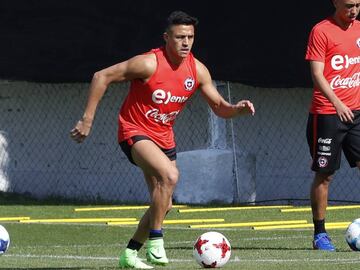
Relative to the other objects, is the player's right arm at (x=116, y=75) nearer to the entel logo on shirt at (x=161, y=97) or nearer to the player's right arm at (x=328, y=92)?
the entel logo on shirt at (x=161, y=97)

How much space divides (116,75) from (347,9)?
8.16 feet

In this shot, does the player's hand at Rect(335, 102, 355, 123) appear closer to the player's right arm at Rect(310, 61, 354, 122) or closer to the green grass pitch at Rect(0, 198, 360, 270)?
the player's right arm at Rect(310, 61, 354, 122)

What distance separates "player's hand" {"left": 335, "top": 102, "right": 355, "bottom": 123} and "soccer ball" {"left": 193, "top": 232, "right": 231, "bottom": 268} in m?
1.76

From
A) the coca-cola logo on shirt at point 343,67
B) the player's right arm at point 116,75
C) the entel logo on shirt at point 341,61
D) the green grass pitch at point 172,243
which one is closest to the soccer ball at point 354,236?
the green grass pitch at point 172,243

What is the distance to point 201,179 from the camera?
17.5 meters

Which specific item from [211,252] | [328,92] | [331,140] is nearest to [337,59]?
[328,92]

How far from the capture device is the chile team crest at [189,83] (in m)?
9.39

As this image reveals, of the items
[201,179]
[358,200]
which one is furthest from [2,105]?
[358,200]

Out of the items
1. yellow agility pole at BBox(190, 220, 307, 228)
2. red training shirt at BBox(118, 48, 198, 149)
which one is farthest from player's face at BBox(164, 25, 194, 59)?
yellow agility pole at BBox(190, 220, 307, 228)

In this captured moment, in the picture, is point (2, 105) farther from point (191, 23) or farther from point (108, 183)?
point (191, 23)

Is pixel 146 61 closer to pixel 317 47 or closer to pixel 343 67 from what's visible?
pixel 317 47

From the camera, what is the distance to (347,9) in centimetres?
1066

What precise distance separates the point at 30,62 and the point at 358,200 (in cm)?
551

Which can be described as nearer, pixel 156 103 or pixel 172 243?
pixel 156 103
